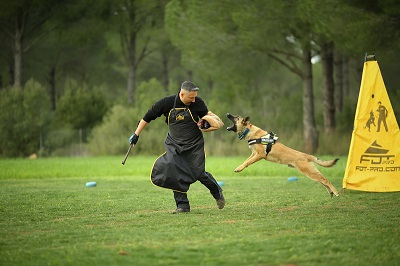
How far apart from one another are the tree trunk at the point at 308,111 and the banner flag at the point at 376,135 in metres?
17.9

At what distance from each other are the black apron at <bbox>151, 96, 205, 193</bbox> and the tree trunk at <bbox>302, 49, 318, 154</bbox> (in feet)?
68.0

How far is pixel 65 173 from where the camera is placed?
22797mm

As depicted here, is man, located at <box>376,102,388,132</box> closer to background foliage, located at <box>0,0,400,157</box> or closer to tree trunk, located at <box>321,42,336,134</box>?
background foliage, located at <box>0,0,400,157</box>

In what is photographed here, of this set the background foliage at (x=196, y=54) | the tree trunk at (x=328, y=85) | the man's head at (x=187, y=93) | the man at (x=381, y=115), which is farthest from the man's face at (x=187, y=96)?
the tree trunk at (x=328, y=85)

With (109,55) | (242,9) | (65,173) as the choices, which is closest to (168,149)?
(65,173)

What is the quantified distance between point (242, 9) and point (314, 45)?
4.61m

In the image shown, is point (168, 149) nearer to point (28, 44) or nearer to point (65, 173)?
point (65, 173)

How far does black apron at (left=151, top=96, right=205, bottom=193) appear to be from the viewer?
10594mm

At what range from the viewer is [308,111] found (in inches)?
1254

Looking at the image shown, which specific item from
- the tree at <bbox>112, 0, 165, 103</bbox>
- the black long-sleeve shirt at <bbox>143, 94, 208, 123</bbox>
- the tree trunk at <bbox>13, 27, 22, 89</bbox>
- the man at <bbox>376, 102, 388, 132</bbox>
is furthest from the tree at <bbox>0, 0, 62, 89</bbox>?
the black long-sleeve shirt at <bbox>143, 94, 208, 123</bbox>

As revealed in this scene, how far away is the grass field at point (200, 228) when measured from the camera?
278 inches

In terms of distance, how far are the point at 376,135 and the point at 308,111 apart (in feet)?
62.4

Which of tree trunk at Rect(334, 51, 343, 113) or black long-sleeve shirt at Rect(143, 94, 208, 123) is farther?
tree trunk at Rect(334, 51, 343, 113)

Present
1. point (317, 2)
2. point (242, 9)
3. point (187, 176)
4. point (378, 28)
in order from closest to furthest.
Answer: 1. point (187, 176)
2. point (378, 28)
3. point (317, 2)
4. point (242, 9)
